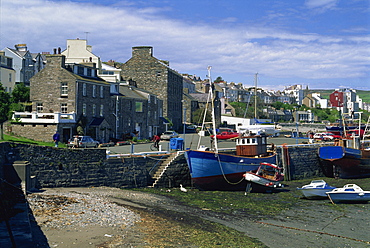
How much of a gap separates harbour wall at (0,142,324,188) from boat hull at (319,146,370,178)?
17.8 m

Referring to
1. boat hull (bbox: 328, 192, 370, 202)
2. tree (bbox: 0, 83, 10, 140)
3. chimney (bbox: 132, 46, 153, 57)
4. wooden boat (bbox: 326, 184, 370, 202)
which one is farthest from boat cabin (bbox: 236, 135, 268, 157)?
chimney (bbox: 132, 46, 153, 57)

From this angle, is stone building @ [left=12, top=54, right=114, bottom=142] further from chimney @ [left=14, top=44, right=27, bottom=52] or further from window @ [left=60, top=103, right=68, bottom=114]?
chimney @ [left=14, top=44, right=27, bottom=52]

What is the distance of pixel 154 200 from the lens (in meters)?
23.1

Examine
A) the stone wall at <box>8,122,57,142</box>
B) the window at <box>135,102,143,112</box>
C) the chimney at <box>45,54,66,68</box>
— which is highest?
the chimney at <box>45,54,66,68</box>

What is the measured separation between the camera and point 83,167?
24.7 meters

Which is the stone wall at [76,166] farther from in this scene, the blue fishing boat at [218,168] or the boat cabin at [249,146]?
the boat cabin at [249,146]

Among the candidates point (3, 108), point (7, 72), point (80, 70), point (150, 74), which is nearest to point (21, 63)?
point (7, 72)

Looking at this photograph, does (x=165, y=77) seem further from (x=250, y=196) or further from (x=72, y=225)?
(x=72, y=225)

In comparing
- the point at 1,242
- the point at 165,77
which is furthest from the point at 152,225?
the point at 165,77

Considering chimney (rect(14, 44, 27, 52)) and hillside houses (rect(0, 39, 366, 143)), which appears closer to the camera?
hillside houses (rect(0, 39, 366, 143))

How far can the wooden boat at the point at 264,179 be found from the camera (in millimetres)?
29359

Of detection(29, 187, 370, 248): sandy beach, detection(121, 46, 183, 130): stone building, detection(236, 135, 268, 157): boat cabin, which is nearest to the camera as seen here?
detection(29, 187, 370, 248): sandy beach

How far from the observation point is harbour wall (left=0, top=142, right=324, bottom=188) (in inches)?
853

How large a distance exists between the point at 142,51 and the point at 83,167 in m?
45.6
